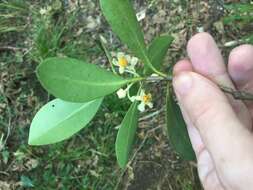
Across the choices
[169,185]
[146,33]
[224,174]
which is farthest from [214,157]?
[146,33]

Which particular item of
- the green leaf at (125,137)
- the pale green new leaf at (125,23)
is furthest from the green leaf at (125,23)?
the green leaf at (125,137)

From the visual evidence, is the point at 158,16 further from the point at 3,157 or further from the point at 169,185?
the point at 3,157

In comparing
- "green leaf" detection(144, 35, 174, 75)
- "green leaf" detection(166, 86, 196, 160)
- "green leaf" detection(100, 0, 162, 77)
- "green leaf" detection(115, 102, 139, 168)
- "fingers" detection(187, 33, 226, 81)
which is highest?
"green leaf" detection(100, 0, 162, 77)

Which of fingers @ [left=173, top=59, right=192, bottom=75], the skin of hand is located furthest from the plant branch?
fingers @ [left=173, top=59, right=192, bottom=75]

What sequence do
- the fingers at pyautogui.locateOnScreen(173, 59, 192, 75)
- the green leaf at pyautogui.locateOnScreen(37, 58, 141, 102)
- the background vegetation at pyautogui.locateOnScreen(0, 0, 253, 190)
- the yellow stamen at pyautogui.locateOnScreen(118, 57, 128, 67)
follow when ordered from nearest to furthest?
the green leaf at pyautogui.locateOnScreen(37, 58, 141, 102)
the yellow stamen at pyautogui.locateOnScreen(118, 57, 128, 67)
the fingers at pyautogui.locateOnScreen(173, 59, 192, 75)
the background vegetation at pyautogui.locateOnScreen(0, 0, 253, 190)

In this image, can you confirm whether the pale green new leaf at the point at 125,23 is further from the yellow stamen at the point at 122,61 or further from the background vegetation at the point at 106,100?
the background vegetation at the point at 106,100

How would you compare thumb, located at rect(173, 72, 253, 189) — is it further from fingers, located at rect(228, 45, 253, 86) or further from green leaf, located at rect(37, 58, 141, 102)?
fingers, located at rect(228, 45, 253, 86)
